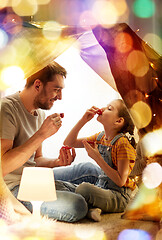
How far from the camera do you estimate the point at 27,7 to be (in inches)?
89.7

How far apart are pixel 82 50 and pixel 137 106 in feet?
1.94

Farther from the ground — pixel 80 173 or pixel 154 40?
pixel 154 40

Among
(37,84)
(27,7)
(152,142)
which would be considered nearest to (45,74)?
(37,84)

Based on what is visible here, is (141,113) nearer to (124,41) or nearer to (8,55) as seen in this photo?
(124,41)

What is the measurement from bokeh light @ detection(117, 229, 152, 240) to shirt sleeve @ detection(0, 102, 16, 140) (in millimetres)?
699

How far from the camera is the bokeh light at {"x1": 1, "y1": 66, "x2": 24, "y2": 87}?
4.41ft

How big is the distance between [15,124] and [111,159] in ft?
1.88

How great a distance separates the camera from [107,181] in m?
1.67

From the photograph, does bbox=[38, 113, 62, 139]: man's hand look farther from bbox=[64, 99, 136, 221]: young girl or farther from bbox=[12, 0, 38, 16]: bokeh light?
bbox=[12, 0, 38, 16]: bokeh light

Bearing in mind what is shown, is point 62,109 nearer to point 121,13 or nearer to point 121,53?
point 121,53

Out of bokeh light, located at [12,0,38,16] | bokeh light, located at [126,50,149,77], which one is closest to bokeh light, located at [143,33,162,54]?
bokeh light, located at [12,0,38,16]

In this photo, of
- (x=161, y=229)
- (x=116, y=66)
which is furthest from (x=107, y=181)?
(x=116, y=66)

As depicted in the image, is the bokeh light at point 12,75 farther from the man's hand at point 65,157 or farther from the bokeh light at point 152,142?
the bokeh light at point 152,142

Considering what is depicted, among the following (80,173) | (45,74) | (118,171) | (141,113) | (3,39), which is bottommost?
(80,173)
